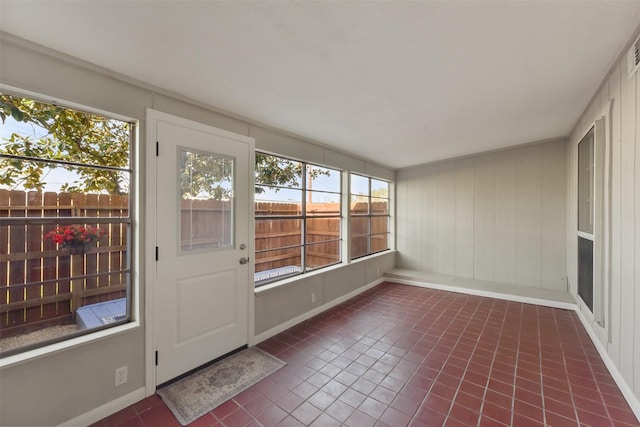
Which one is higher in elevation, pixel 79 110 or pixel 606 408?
pixel 79 110

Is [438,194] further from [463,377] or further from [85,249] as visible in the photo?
[85,249]

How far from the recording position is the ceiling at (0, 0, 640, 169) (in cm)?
139

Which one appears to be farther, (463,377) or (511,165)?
(511,165)

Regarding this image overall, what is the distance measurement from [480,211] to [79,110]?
18.4 feet

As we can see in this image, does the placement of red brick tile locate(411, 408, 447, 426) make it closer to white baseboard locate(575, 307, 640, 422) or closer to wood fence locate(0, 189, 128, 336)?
white baseboard locate(575, 307, 640, 422)

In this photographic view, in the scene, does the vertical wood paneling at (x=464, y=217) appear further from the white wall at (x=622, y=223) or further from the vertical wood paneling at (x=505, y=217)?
the white wall at (x=622, y=223)

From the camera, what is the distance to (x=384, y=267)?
549 cm

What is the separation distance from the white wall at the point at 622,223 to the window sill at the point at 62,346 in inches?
141

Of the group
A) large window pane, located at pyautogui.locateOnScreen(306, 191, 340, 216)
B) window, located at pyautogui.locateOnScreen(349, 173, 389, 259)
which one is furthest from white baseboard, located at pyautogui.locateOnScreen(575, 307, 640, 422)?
large window pane, located at pyautogui.locateOnScreen(306, 191, 340, 216)

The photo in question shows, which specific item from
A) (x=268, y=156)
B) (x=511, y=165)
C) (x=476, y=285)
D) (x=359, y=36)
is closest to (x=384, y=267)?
(x=476, y=285)

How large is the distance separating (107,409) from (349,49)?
9.63ft

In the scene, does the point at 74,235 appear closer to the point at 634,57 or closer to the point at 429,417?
the point at 429,417

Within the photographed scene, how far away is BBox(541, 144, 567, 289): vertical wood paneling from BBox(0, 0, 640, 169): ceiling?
1731 millimetres

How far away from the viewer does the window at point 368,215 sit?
15.6ft
